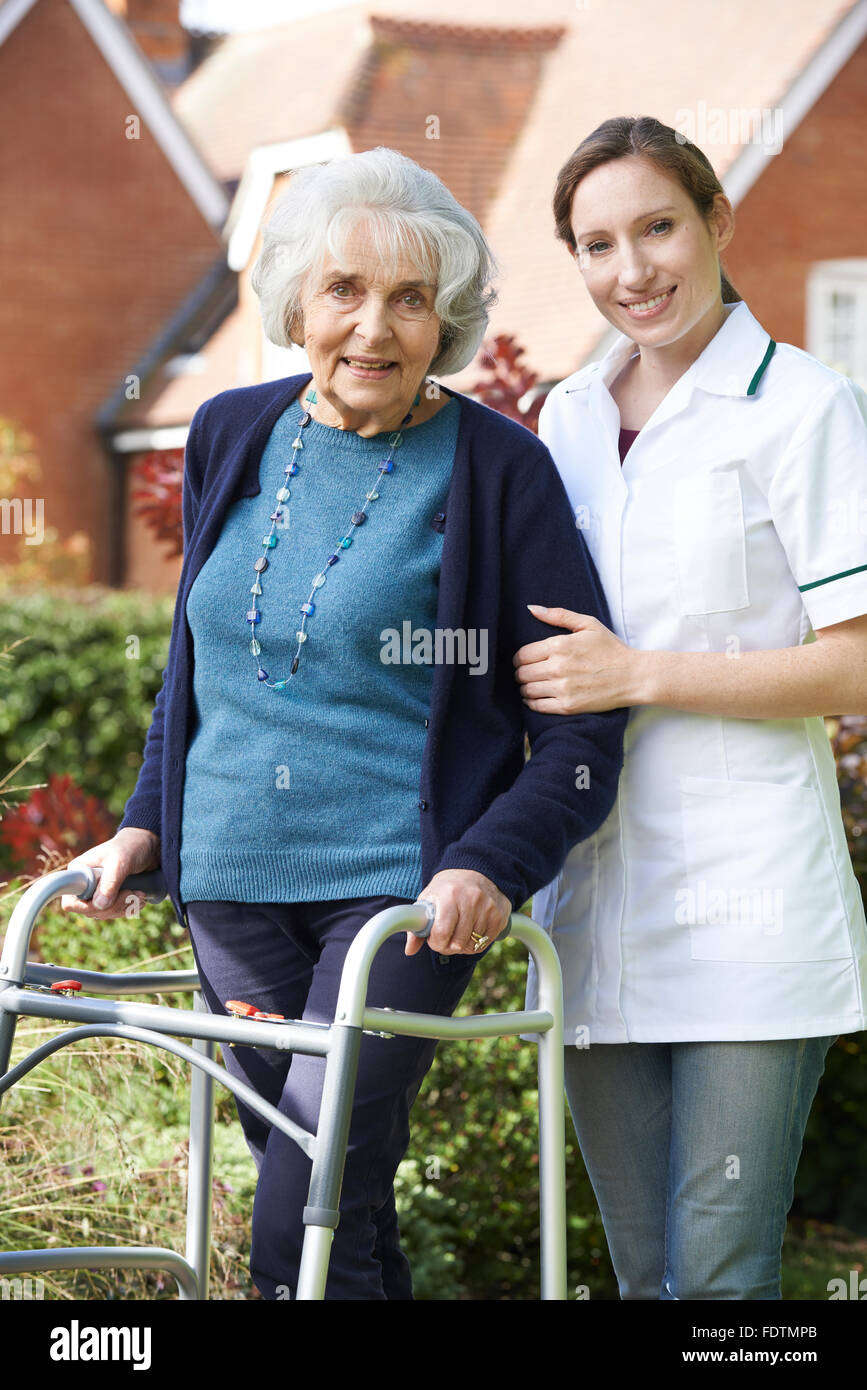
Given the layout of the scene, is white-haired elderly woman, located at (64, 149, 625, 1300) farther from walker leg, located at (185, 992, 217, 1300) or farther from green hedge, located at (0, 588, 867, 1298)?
green hedge, located at (0, 588, 867, 1298)

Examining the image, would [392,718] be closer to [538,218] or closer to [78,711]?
[78,711]

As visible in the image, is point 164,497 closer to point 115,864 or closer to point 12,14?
point 115,864

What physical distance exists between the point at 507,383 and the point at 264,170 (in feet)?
39.8

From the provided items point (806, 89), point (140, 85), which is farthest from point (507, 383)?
point (140, 85)

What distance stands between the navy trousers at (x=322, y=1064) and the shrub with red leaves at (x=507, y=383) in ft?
6.01

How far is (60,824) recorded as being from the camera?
4738 mm

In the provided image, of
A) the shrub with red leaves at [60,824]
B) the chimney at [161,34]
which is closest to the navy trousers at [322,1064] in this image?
the shrub with red leaves at [60,824]

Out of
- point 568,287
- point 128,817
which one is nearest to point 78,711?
point 128,817

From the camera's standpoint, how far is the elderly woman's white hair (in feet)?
7.72

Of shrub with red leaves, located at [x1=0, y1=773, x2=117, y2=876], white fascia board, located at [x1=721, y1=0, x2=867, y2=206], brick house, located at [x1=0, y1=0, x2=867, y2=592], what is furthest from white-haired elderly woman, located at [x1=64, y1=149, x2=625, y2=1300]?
white fascia board, located at [x1=721, y1=0, x2=867, y2=206]

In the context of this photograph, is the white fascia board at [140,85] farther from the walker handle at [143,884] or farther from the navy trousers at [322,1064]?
the navy trousers at [322,1064]

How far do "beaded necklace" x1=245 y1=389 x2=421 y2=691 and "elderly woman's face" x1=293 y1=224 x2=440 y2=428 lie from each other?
0.25 ft

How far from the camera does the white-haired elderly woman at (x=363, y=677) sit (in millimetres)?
2258
